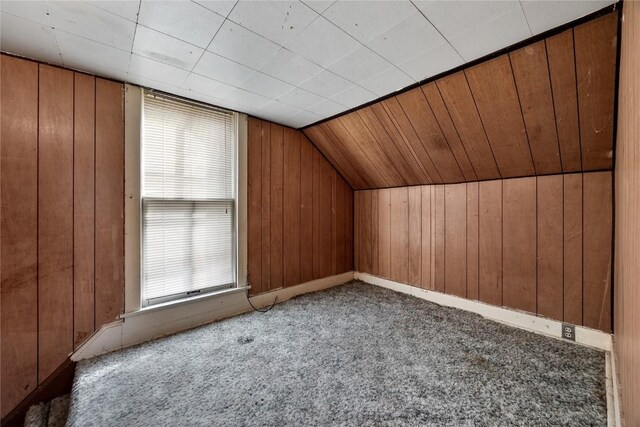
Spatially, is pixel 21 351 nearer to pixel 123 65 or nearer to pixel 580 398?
pixel 123 65

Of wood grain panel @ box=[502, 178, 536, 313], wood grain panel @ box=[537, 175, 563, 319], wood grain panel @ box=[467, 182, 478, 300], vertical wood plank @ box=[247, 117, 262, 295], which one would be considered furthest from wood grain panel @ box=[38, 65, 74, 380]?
wood grain panel @ box=[537, 175, 563, 319]

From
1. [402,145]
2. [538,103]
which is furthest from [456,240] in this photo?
[538,103]

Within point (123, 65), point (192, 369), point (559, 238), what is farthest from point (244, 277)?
point (559, 238)

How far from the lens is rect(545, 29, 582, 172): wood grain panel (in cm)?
138

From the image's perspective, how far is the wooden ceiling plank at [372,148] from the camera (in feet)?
8.36

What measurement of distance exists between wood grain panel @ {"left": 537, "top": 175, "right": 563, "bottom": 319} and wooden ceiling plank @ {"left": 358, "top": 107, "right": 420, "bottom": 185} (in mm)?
1087

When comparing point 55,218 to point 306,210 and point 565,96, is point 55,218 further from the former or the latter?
point 565,96

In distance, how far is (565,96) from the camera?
5.14 feet

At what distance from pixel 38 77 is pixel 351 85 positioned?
207 centimetres

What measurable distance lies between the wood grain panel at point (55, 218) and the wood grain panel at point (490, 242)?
10.8ft

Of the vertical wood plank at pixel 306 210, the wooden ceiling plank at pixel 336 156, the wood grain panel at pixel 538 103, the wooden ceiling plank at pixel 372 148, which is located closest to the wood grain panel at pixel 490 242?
the wood grain panel at pixel 538 103

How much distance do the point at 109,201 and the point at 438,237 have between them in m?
2.95

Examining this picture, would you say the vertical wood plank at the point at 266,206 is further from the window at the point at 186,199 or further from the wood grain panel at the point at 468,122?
the wood grain panel at the point at 468,122

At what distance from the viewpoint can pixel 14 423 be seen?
153 centimetres
